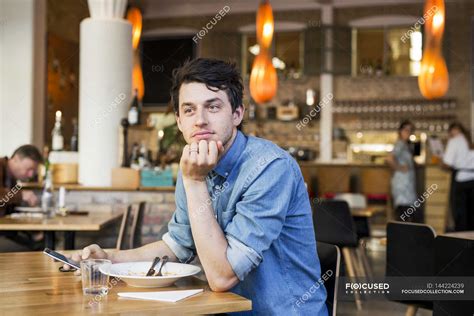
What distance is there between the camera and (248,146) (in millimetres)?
1877

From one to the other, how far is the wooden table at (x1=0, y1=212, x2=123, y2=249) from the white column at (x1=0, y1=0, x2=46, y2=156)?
284cm

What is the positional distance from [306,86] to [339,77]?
24.4 inches

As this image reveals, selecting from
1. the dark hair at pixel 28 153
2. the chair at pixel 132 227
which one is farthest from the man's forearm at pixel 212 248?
the dark hair at pixel 28 153

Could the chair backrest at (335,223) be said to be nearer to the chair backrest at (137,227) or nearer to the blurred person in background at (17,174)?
the chair backrest at (137,227)

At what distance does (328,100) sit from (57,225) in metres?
8.39

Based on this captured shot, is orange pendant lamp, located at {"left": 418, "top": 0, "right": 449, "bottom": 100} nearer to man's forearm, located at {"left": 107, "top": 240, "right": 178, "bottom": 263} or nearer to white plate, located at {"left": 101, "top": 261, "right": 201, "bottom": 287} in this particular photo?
man's forearm, located at {"left": 107, "top": 240, "right": 178, "bottom": 263}

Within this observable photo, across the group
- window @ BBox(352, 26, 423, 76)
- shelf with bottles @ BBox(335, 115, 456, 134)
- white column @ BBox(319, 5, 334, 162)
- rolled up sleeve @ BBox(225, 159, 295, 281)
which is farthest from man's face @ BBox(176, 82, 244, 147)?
window @ BBox(352, 26, 423, 76)

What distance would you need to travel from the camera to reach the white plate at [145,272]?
1718 mm

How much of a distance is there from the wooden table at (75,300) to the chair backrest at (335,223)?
306cm

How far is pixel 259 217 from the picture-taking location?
170cm

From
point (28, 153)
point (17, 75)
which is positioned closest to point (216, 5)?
point (17, 75)

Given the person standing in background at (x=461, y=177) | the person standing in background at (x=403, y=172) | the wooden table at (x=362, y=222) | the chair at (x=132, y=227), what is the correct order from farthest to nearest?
the person standing in background at (x=461, y=177), the person standing in background at (x=403, y=172), the wooden table at (x=362, y=222), the chair at (x=132, y=227)

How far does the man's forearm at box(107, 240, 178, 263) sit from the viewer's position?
2.02m

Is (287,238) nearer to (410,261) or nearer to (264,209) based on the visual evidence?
(264,209)
